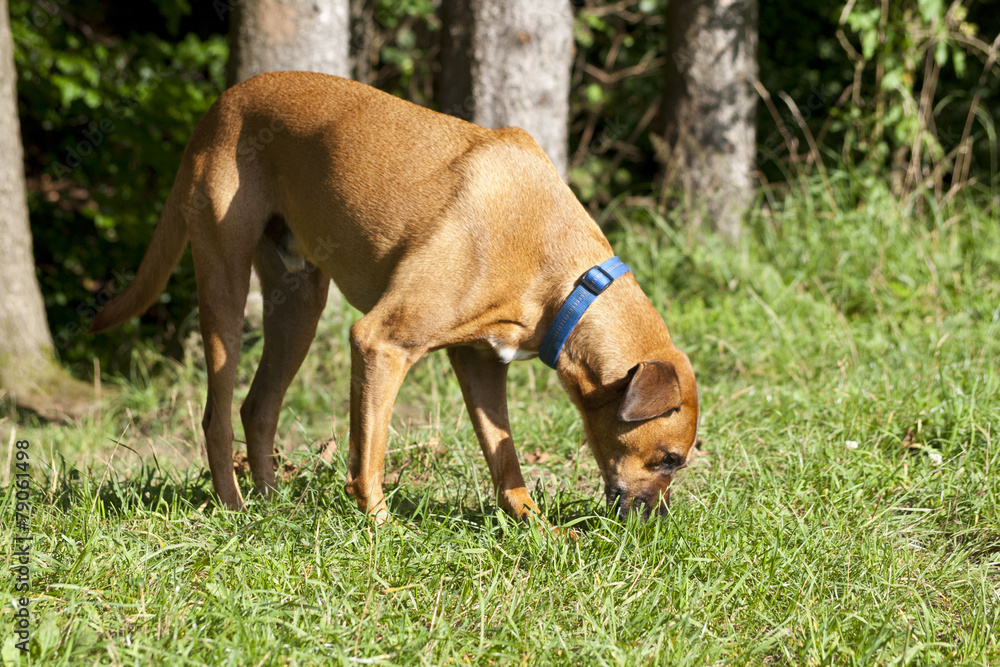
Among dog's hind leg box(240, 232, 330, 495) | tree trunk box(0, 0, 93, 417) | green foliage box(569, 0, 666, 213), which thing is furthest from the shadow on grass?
green foliage box(569, 0, 666, 213)

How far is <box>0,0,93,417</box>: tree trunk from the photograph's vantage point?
5203 mm

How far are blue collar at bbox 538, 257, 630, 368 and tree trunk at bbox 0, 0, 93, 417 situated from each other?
3.64m

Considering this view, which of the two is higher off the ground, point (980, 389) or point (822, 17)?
point (822, 17)

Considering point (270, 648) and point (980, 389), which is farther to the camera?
point (980, 389)

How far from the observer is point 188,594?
2.46 m

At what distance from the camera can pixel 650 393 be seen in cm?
280

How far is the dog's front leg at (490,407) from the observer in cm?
328

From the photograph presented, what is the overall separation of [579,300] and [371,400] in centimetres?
80

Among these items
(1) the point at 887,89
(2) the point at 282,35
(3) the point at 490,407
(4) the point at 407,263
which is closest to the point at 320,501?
(3) the point at 490,407

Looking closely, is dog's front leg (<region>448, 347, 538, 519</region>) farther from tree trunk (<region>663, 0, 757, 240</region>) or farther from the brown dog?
tree trunk (<region>663, 0, 757, 240</region>)

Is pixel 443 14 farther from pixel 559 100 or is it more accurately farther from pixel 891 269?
pixel 891 269

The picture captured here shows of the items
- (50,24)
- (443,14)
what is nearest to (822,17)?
(443,14)

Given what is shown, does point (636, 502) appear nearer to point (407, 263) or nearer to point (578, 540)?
point (578, 540)

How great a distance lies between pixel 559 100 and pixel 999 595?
3922 mm
